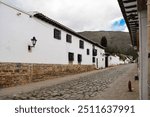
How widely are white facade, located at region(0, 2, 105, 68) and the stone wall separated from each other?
0.30m

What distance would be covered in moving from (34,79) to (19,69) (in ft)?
6.12

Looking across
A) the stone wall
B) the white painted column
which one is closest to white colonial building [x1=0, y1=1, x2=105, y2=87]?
the stone wall

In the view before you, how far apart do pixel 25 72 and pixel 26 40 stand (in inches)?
71.9

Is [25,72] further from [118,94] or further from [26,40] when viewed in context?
[118,94]

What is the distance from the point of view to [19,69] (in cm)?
1312

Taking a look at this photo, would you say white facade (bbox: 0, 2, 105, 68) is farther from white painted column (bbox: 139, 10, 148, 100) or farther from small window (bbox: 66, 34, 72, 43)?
white painted column (bbox: 139, 10, 148, 100)

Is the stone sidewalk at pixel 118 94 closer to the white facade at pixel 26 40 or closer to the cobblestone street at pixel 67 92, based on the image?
the cobblestone street at pixel 67 92

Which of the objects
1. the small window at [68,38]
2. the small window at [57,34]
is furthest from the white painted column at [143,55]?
the small window at [68,38]

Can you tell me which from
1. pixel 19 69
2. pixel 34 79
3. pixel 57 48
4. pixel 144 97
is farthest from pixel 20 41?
pixel 144 97

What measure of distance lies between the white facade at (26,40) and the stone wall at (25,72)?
296 mm

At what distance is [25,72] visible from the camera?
13680 millimetres

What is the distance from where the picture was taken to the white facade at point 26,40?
478 inches

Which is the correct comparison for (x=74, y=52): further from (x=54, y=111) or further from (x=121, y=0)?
(x=54, y=111)

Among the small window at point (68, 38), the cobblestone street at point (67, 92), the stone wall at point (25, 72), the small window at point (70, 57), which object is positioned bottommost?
the cobblestone street at point (67, 92)
